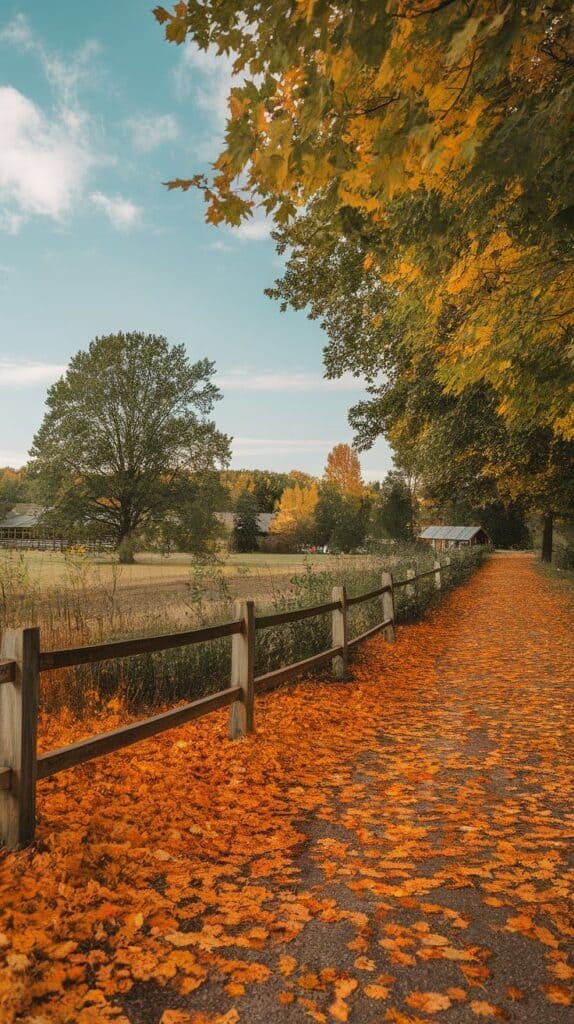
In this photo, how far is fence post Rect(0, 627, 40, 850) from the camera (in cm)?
339

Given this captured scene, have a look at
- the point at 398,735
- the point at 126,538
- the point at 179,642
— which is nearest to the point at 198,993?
the point at 179,642

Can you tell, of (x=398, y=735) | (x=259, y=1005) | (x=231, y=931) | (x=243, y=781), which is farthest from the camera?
(x=398, y=735)

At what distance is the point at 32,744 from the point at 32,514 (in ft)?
131

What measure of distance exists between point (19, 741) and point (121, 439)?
1543 inches

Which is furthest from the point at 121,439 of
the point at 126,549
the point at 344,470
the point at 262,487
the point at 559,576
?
the point at 262,487

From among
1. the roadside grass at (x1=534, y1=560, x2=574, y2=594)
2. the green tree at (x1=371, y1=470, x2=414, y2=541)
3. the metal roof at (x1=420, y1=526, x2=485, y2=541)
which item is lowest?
the roadside grass at (x1=534, y1=560, x2=574, y2=594)

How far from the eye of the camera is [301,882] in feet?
11.1

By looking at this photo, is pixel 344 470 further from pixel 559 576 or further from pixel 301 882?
pixel 301 882

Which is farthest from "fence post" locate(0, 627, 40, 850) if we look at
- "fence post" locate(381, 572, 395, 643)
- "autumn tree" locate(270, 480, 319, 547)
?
"autumn tree" locate(270, 480, 319, 547)

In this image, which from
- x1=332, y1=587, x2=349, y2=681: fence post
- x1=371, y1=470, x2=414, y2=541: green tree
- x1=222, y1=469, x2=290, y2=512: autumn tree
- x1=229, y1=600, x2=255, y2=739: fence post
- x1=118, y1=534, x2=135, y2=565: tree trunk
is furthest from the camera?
x1=222, y1=469, x2=290, y2=512: autumn tree

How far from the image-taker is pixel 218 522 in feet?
131

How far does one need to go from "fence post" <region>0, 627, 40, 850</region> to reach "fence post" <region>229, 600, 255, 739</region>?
2413mm

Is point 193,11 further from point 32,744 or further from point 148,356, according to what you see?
point 148,356

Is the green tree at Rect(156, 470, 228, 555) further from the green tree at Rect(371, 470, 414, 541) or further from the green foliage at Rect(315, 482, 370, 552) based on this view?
the green foliage at Rect(315, 482, 370, 552)
